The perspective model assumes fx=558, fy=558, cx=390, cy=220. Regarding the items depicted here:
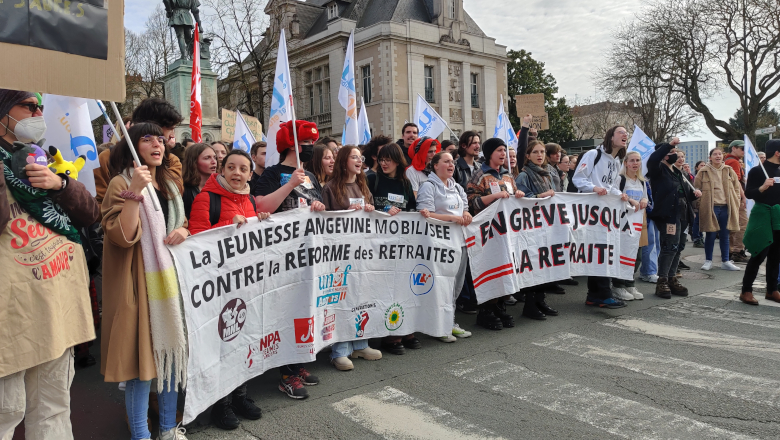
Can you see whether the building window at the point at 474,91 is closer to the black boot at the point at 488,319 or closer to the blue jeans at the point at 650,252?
the blue jeans at the point at 650,252

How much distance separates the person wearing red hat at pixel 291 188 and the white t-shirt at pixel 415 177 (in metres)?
1.44

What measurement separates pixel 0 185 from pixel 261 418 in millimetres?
2241

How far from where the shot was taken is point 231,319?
397cm

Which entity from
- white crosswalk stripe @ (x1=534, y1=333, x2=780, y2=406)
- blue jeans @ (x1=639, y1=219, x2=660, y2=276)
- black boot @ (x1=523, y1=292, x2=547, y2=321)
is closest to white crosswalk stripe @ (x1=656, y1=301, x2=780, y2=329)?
blue jeans @ (x1=639, y1=219, x2=660, y2=276)

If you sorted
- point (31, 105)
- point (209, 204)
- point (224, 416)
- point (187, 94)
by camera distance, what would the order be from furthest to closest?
1. point (187, 94)
2. point (209, 204)
3. point (224, 416)
4. point (31, 105)

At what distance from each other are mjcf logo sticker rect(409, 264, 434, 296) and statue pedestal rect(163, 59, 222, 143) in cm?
1131

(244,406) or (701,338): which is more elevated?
(244,406)

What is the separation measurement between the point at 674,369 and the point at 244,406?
11.6 ft

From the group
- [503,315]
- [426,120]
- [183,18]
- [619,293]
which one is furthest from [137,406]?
[183,18]

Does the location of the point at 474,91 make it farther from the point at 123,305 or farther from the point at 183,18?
the point at 123,305

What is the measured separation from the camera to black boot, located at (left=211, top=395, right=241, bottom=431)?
377 centimetres

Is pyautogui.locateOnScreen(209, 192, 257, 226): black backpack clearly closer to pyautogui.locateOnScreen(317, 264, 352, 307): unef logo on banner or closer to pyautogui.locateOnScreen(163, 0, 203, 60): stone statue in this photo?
pyautogui.locateOnScreen(317, 264, 352, 307): unef logo on banner

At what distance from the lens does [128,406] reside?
3398 mm

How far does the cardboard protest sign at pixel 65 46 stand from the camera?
2.52 metres
